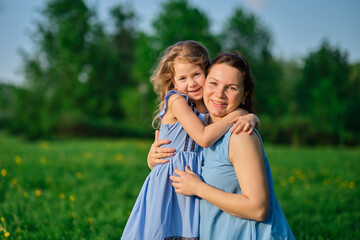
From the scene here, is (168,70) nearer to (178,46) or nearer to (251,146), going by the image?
(178,46)

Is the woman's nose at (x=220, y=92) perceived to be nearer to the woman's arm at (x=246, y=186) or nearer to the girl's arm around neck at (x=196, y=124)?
the girl's arm around neck at (x=196, y=124)

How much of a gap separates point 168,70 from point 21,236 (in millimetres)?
2278

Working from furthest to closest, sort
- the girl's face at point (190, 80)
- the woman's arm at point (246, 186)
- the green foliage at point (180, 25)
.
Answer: the green foliage at point (180, 25) < the girl's face at point (190, 80) < the woman's arm at point (246, 186)

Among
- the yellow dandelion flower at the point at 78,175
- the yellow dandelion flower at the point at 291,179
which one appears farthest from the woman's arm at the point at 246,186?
the yellow dandelion flower at the point at 291,179

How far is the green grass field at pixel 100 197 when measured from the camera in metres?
3.70

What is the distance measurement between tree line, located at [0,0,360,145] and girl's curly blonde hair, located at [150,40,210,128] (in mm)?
16872

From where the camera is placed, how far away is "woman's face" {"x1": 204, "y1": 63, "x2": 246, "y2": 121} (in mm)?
1957

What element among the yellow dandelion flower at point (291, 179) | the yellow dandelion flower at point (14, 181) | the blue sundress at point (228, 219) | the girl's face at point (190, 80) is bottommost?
the yellow dandelion flower at point (14, 181)

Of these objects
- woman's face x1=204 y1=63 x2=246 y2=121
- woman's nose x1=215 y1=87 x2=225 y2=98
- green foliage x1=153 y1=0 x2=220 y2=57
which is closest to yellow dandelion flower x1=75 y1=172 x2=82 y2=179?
woman's face x1=204 y1=63 x2=246 y2=121

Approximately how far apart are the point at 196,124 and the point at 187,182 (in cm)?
39

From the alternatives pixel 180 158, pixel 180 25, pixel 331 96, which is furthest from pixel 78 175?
pixel 331 96

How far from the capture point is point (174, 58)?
2559 millimetres

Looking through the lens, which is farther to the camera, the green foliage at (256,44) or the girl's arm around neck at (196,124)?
the green foliage at (256,44)

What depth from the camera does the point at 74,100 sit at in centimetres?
2512
